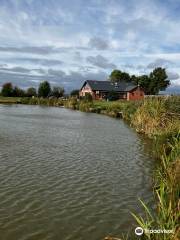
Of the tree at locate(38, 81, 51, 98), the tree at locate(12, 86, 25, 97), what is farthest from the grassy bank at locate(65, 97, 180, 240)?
the tree at locate(12, 86, 25, 97)

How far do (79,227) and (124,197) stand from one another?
2770 mm

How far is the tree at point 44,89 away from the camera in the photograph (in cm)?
10219

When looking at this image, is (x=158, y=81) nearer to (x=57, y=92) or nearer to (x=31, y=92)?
(x=57, y=92)

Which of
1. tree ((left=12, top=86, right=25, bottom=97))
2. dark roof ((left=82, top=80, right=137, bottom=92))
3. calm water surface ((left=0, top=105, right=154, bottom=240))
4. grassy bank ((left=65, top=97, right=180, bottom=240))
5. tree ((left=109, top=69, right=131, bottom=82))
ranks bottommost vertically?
calm water surface ((left=0, top=105, right=154, bottom=240))

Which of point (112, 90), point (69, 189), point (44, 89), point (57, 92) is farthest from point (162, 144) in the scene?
point (44, 89)

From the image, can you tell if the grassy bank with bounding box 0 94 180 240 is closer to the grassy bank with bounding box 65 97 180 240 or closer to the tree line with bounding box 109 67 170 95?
the grassy bank with bounding box 65 97 180 240

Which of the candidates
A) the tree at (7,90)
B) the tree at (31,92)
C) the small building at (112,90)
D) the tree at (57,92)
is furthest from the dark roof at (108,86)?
the tree at (7,90)

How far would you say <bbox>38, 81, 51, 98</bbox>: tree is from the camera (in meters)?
102

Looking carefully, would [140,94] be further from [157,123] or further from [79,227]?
[79,227]

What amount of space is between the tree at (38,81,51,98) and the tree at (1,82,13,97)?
823 centimetres

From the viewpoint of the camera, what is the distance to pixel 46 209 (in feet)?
31.1

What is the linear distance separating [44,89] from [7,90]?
1051 centimetres

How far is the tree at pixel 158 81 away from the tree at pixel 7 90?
135 feet

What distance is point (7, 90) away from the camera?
334 ft
